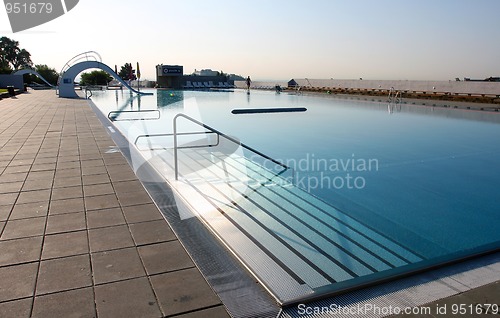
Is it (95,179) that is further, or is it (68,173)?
(68,173)

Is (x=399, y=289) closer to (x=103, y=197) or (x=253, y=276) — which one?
(x=253, y=276)

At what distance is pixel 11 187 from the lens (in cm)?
408

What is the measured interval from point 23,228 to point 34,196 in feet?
2.92

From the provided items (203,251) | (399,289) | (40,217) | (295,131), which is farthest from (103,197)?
(295,131)

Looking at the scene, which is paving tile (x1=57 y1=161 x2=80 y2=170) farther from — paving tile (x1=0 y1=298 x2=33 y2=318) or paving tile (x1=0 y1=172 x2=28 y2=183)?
paving tile (x1=0 y1=298 x2=33 y2=318)

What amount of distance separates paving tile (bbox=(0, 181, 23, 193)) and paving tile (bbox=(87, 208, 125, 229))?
129 centimetres

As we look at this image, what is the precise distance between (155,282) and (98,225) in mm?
1142

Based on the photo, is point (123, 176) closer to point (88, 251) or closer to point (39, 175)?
point (39, 175)

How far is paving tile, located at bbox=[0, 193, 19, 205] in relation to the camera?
3609mm

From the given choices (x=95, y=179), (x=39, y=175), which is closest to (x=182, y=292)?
(x=95, y=179)

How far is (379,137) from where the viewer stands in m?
10.1

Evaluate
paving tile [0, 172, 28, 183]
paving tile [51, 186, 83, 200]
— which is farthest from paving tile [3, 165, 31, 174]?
paving tile [51, 186, 83, 200]

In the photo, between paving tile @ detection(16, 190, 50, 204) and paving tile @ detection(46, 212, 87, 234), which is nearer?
paving tile @ detection(46, 212, 87, 234)

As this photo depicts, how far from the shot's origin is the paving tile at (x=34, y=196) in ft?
12.1
